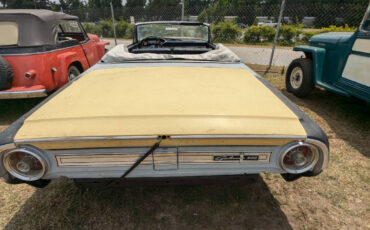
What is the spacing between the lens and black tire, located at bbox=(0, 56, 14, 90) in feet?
10.3

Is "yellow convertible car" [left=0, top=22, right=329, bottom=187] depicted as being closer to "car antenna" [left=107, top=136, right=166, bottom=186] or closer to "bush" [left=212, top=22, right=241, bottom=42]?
"car antenna" [left=107, top=136, right=166, bottom=186]

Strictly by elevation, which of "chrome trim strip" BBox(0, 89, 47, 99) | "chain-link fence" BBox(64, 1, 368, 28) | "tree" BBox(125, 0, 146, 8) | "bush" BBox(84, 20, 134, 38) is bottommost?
"chrome trim strip" BBox(0, 89, 47, 99)

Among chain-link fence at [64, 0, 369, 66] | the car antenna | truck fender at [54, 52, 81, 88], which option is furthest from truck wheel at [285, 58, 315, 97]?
chain-link fence at [64, 0, 369, 66]

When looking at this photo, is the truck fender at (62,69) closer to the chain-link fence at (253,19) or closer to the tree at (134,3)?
the chain-link fence at (253,19)

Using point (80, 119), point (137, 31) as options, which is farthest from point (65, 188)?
point (137, 31)

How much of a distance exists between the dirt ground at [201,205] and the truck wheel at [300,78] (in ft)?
7.65

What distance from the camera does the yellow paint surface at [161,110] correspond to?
4.04ft

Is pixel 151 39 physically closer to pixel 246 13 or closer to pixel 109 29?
pixel 246 13

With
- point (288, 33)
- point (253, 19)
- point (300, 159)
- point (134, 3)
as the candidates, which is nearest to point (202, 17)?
point (253, 19)

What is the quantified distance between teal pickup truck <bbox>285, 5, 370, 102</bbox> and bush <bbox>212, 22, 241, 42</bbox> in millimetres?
13070

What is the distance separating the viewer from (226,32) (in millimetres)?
16891

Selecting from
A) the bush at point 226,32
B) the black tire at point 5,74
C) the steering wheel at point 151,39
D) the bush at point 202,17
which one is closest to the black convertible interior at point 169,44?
the steering wheel at point 151,39

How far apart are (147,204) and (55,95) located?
47.9 inches

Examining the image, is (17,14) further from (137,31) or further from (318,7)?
(318,7)
